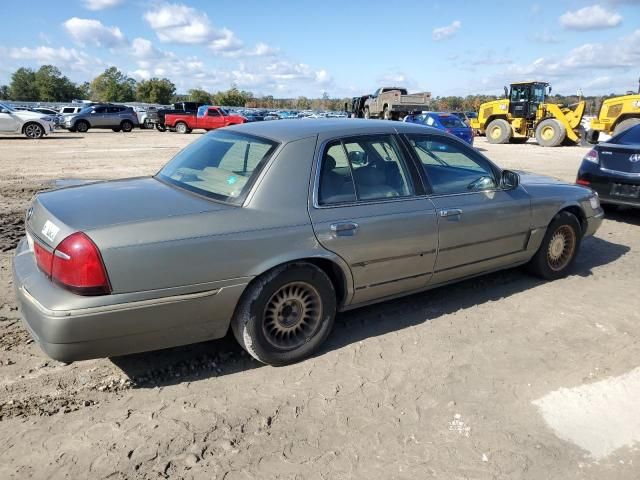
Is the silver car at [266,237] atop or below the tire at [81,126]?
atop

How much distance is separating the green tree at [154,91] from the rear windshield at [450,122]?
3666 inches

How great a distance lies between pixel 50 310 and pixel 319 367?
1660mm

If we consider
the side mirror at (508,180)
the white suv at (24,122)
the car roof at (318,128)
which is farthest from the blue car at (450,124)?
the white suv at (24,122)

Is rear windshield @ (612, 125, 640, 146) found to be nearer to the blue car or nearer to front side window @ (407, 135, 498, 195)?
front side window @ (407, 135, 498, 195)

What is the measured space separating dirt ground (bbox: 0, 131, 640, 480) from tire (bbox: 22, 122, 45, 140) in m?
21.2

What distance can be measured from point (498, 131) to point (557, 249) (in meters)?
22.1

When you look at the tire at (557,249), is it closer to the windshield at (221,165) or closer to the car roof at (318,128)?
the car roof at (318,128)

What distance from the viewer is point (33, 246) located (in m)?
3.09

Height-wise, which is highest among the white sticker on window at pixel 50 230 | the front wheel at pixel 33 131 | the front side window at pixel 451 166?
the front side window at pixel 451 166

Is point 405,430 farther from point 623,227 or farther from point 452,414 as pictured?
point 623,227

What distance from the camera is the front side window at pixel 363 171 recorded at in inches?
137

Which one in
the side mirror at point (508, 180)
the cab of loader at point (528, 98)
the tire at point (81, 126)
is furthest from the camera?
the tire at point (81, 126)

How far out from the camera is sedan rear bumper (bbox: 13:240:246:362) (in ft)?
8.69

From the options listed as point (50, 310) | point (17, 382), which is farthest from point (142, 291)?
point (17, 382)
